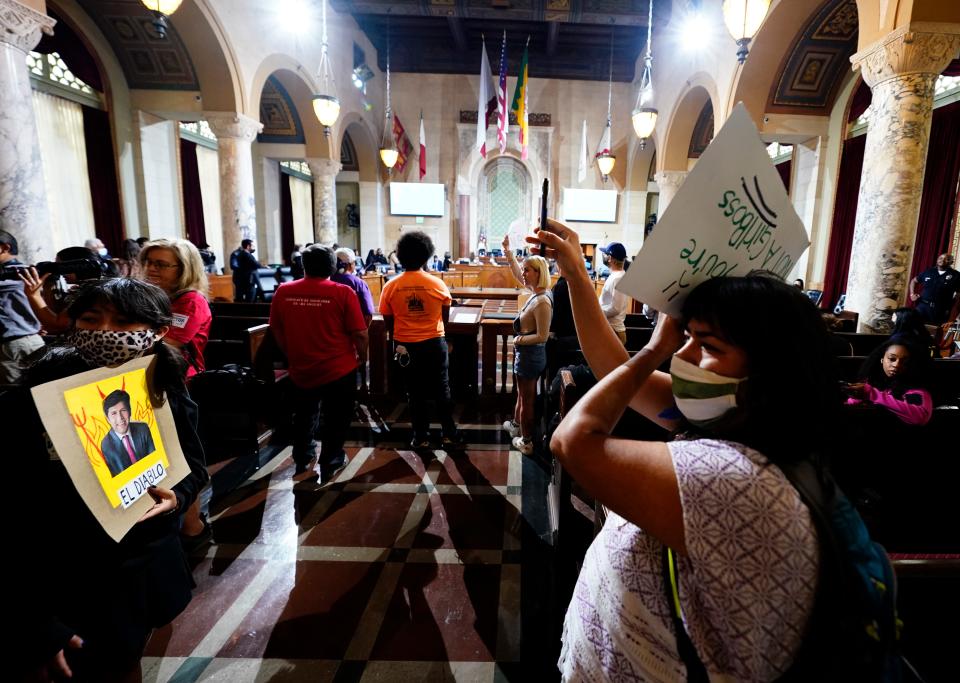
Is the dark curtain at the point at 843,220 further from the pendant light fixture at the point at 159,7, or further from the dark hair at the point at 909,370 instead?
the pendant light fixture at the point at 159,7

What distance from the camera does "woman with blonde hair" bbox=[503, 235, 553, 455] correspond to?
3174 millimetres

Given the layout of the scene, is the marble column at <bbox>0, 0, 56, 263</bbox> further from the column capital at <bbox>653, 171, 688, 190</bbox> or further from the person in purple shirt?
the column capital at <bbox>653, 171, 688, 190</bbox>

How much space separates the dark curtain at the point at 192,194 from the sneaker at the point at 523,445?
948 centimetres

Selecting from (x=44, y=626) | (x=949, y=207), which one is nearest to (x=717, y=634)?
(x=44, y=626)

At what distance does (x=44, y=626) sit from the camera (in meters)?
1.09

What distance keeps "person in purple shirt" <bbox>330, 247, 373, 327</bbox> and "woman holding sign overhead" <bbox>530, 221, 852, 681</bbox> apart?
3.35 meters

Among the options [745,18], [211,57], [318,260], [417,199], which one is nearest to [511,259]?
[318,260]

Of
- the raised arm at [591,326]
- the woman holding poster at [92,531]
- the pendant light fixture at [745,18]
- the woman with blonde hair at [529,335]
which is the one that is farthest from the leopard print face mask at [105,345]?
the pendant light fixture at [745,18]

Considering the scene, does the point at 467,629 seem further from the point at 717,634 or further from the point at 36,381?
the point at 36,381

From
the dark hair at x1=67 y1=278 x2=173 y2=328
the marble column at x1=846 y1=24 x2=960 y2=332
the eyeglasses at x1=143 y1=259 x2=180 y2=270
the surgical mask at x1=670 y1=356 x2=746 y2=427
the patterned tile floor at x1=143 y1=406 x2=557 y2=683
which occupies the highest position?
the marble column at x1=846 y1=24 x2=960 y2=332

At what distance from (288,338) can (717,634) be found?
276 centimetres

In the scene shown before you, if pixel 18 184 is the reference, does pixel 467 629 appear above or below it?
below

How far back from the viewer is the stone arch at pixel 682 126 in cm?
996

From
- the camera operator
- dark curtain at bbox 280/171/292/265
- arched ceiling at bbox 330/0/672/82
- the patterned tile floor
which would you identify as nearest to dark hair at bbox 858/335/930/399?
the patterned tile floor
